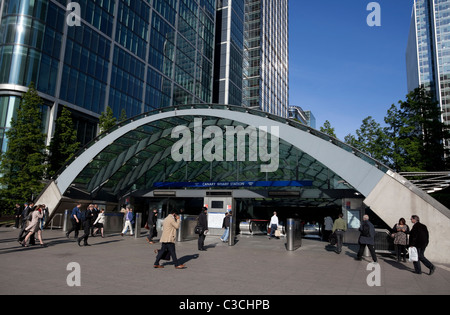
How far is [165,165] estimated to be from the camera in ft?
93.3

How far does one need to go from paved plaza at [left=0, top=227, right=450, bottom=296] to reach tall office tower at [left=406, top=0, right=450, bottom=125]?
109010 millimetres

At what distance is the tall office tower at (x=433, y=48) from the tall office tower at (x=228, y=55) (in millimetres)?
62192

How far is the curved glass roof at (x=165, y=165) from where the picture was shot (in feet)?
72.2

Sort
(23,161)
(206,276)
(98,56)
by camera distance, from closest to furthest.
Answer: (206,276)
(23,161)
(98,56)

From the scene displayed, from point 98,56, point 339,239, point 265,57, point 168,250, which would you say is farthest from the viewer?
point 265,57

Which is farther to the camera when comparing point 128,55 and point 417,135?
point 128,55

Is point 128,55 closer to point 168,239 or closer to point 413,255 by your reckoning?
point 168,239

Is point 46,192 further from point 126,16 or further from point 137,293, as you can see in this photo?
point 126,16

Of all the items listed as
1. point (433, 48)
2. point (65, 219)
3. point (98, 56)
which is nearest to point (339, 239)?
point (65, 219)

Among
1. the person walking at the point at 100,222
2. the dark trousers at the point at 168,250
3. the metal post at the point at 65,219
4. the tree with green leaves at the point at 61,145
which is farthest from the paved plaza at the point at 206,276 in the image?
the tree with green leaves at the point at 61,145

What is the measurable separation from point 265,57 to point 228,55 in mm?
20631

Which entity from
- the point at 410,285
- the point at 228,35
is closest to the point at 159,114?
the point at 410,285

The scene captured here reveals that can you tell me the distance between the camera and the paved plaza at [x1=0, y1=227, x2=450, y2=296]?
6391 mm

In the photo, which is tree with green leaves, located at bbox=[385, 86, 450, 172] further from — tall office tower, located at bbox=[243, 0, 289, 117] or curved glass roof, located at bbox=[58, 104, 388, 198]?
tall office tower, located at bbox=[243, 0, 289, 117]
